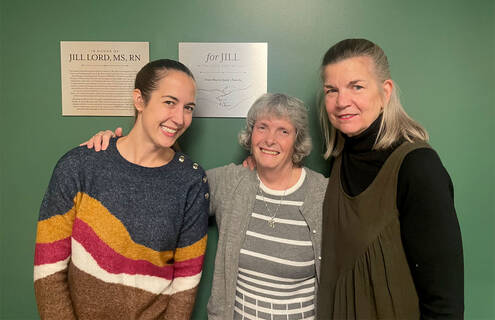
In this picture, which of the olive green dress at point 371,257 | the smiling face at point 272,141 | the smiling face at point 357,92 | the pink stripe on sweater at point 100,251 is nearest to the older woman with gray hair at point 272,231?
the smiling face at point 272,141

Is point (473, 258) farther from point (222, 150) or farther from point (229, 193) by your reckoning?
point (222, 150)

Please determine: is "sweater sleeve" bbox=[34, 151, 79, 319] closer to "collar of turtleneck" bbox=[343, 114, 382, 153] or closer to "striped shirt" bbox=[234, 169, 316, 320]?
"striped shirt" bbox=[234, 169, 316, 320]

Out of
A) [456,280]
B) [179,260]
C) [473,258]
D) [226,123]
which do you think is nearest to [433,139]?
→ [473,258]

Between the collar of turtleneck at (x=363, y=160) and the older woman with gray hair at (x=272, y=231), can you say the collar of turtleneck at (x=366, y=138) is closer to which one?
the collar of turtleneck at (x=363, y=160)

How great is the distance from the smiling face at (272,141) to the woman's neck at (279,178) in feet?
0.11

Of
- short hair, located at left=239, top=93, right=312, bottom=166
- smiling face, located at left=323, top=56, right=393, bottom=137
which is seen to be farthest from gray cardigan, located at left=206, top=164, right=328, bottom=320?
smiling face, located at left=323, top=56, right=393, bottom=137

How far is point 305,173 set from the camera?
130 cm

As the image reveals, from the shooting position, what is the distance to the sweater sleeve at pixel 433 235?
863 mm

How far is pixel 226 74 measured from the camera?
57.1 inches

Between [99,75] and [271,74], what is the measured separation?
914mm

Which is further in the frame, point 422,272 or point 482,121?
point 482,121

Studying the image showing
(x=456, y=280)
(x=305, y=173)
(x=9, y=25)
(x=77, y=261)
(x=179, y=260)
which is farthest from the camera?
(x=9, y=25)

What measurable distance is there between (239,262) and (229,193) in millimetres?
304

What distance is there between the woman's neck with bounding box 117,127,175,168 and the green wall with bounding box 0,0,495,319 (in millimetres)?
371
